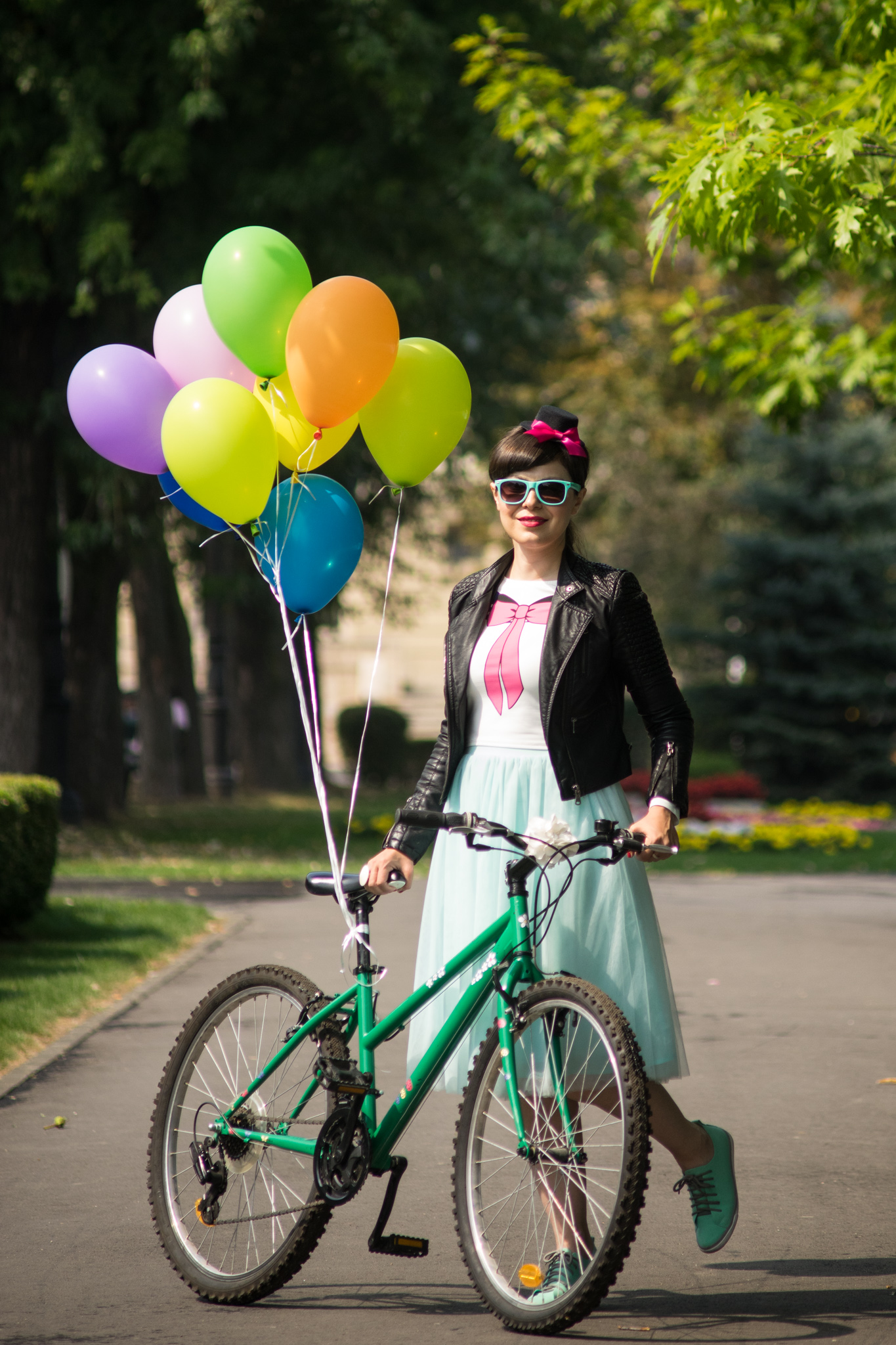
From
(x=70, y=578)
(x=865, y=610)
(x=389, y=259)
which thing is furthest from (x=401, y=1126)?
(x=865, y=610)

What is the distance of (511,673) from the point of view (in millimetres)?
3771

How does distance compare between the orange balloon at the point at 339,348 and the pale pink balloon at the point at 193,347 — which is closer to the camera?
the orange balloon at the point at 339,348

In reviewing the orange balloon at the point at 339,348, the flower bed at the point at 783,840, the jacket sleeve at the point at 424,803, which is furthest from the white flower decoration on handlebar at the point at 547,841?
the flower bed at the point at 783,840

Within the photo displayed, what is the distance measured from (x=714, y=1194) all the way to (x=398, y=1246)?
790mm

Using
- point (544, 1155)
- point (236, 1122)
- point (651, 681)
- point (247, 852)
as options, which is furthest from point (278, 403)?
point (247, 852)

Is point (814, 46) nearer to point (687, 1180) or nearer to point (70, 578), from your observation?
point (687, 1180)

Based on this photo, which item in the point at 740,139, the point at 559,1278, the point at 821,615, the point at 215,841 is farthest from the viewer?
the point at 821,615

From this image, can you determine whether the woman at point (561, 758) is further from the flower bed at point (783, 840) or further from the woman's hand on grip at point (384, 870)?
the flower bed at point (783, 840)

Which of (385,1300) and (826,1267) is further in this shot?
(826,1267)

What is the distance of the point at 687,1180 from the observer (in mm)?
3846

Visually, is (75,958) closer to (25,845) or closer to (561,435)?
(25,845)

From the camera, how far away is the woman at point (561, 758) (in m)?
3.70

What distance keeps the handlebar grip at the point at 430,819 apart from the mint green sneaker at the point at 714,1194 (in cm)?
97

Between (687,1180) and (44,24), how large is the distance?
1229 cm
